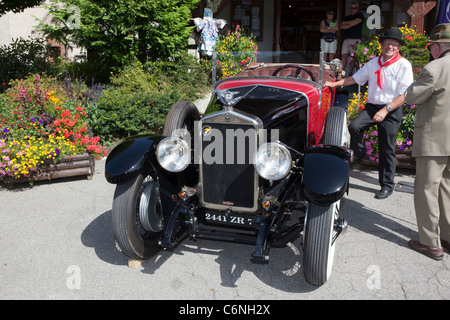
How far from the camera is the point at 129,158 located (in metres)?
2.93

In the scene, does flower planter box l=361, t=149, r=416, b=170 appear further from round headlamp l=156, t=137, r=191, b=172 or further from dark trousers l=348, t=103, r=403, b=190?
round headlamp l=156, t=137, r=191, b=172

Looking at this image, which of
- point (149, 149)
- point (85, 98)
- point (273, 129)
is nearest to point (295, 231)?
point (273, 129)

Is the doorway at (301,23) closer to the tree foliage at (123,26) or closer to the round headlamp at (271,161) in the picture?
the tree foliage at (123,26)

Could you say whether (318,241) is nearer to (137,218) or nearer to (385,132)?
(137,218)

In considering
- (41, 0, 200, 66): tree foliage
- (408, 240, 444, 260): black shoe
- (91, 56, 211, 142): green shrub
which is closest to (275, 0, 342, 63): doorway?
(91, 56, 211, 142): green shrub

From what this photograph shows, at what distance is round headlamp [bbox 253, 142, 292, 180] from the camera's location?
2.60m

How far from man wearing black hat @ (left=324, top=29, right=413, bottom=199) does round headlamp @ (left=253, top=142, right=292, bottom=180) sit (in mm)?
1761

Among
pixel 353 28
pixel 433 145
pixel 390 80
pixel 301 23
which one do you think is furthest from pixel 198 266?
pixel 301 23

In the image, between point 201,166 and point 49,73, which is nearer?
point 201,166

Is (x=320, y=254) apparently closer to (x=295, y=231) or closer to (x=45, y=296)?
(x=295, y=231)

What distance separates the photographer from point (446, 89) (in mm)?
2941

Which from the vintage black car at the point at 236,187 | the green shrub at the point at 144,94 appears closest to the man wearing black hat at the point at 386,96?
the vintage black car at the point at 236,187

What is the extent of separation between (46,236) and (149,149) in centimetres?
144

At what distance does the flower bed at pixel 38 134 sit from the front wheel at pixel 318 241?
3453 mm
